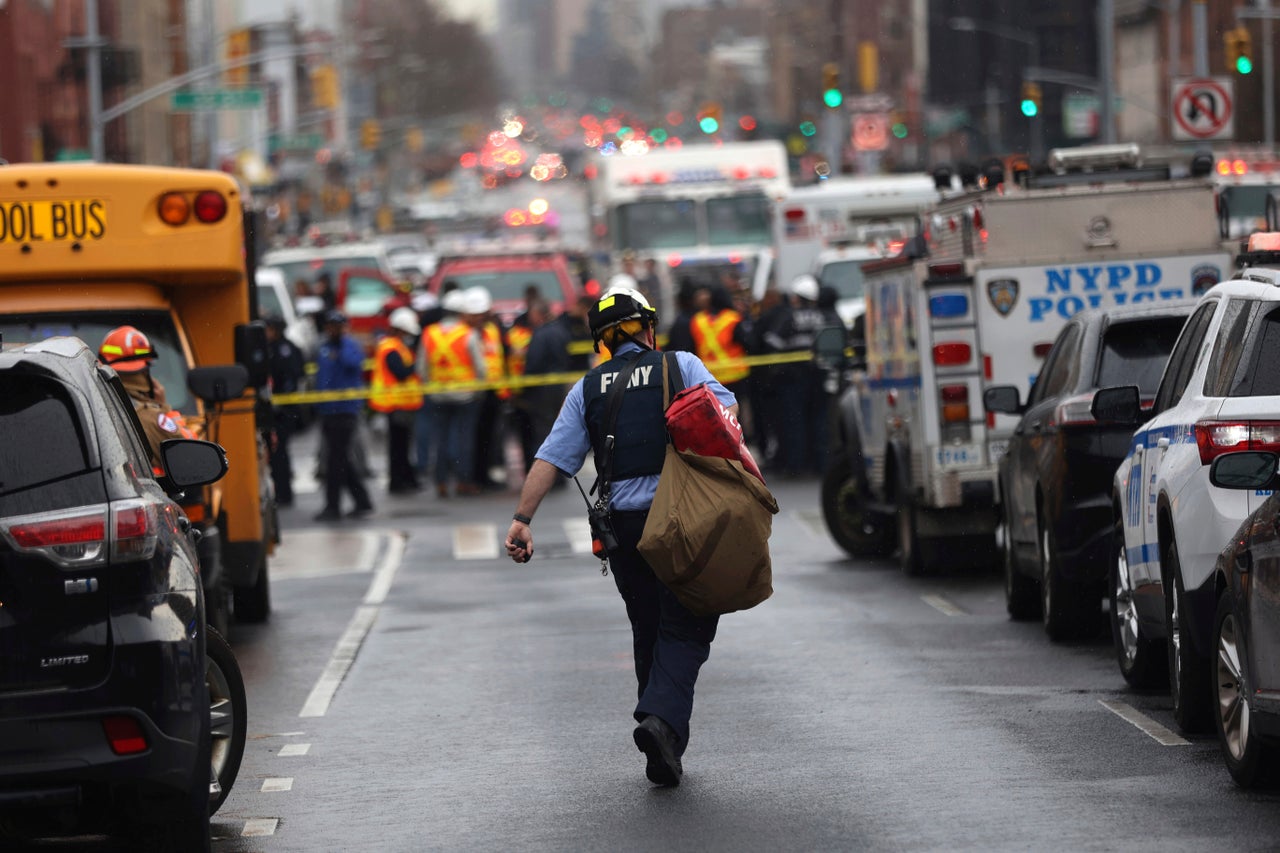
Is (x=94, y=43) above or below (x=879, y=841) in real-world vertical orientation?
above

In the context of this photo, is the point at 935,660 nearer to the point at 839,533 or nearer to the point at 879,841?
the point at 879,841

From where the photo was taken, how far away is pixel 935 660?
12.2m

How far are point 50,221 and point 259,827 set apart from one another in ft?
19.1

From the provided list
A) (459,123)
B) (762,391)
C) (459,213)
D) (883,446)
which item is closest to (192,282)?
(883,446)

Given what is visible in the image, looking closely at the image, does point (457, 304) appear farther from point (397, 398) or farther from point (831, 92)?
point (831, 92)

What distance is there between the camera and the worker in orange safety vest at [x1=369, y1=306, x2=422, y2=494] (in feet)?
83.7

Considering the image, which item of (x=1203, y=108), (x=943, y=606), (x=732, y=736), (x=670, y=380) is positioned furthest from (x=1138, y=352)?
(x=1203, y=108)

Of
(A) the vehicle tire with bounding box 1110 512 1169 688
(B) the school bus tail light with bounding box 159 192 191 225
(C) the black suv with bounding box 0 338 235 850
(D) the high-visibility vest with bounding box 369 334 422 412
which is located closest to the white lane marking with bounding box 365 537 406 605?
(B) the school bus tail light with bounding box 159 192 191 225

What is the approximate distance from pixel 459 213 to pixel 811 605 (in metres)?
104

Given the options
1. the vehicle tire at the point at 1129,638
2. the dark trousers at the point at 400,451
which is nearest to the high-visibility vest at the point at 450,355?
the dark trousers at the point at 400,451

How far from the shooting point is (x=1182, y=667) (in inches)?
363

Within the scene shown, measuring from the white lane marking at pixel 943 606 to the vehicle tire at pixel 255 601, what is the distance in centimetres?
400

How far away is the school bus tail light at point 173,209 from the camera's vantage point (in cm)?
1339

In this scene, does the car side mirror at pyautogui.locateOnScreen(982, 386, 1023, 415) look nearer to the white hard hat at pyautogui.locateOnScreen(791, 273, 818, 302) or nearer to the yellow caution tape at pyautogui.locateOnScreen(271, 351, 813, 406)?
the yellow caution tape at pyautogui.locateOnScreen(271, 351, 813, 406)
